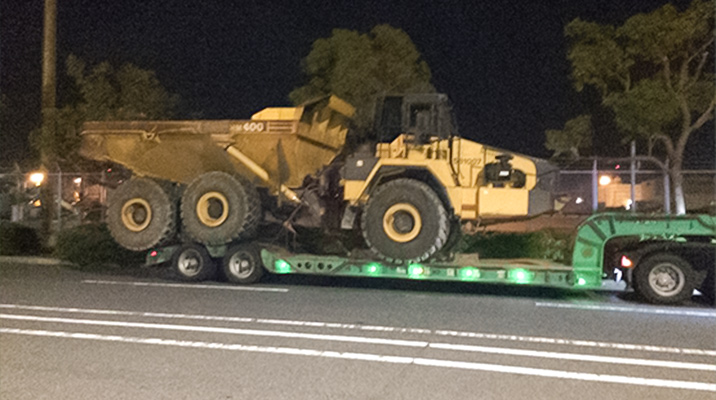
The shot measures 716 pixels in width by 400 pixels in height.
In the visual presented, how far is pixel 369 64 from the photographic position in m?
16.6

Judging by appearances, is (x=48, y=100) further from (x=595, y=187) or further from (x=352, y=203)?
(x=595, y=187)

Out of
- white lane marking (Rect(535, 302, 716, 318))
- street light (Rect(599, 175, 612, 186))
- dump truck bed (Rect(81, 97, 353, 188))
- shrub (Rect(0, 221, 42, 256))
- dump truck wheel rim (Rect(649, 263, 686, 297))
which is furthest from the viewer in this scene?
shrub (Rect(0, 221, 42, 256))

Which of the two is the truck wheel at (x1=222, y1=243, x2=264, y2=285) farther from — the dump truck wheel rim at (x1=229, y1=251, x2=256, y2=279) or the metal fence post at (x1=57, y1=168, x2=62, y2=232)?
the metal fence post at (x1=57, y1=168, x2=62, y2=232)

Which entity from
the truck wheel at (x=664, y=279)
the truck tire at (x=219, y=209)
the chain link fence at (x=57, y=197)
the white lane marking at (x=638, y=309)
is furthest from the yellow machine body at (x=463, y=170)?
the chain link fence at (x=57, y=197)

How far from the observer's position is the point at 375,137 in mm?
12484

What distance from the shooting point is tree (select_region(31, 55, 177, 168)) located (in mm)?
19734

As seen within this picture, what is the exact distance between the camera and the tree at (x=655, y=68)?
14648 mm

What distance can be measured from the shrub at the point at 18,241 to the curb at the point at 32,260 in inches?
18.4

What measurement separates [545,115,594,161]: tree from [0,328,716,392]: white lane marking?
35.2 ft

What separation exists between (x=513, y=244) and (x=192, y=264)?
6531 millimetres

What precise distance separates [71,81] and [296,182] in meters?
11.9

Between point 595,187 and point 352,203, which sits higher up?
point 595,187

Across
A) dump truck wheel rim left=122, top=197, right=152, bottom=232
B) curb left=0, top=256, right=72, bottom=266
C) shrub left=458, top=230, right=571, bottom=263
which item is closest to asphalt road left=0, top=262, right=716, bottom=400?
shrub left=458, top=230, right=571, bottom=263

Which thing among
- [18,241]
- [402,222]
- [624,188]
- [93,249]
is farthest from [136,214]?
[624,188]
